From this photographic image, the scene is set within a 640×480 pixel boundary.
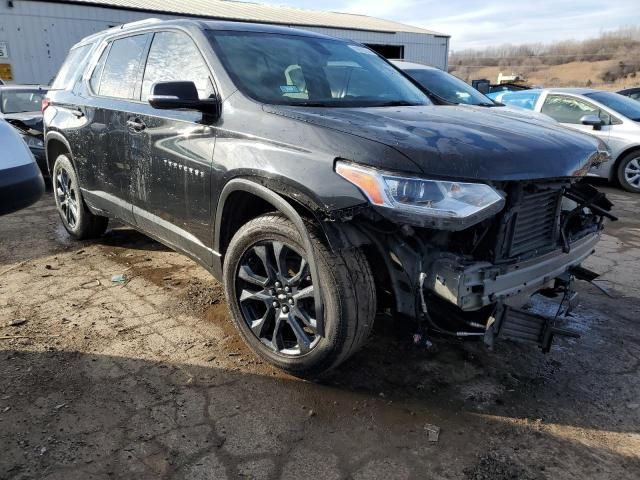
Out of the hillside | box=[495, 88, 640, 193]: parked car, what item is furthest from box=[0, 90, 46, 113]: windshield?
the hillside

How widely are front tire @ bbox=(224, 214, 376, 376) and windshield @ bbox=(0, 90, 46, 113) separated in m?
7.80

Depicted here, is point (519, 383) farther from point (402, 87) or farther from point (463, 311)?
point (402, 87)

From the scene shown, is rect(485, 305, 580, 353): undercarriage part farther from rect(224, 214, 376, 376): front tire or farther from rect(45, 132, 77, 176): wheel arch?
rect(45, 132, 77, 176): wheel arch

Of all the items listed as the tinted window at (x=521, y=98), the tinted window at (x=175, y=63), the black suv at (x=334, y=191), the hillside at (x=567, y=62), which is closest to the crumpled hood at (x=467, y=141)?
the black suv at (x=334, y=191)

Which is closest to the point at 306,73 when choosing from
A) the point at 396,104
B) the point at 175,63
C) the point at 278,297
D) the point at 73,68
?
the point at 396,104

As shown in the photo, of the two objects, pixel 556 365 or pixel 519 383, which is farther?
pixel 556 365

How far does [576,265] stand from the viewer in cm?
288

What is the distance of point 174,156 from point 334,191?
139 centimetres

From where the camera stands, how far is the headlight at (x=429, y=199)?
2.15m

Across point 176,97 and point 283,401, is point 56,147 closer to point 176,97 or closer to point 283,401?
point 176,97

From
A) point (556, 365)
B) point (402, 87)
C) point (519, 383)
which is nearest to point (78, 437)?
point (519, 383)

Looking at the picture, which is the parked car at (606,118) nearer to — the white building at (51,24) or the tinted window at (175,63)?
the tinted window at (175,63)

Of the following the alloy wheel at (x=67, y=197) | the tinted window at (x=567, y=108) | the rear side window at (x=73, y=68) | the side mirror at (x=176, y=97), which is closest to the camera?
the side mirror at (x=176, y=97)

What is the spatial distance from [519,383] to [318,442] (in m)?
1.18
